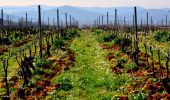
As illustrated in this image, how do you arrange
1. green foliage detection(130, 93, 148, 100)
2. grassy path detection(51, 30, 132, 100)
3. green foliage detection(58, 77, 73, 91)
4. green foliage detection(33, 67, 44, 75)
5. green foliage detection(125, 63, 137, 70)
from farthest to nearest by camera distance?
green foliage detection(33, 67, 44, 75) → green foliage detection(125, 63, 137, 70) → green foliage detection(58, 77, 73, 91) → grassy path detection(51, 30, 132, 100) → green foliage detection(130, 93, 148, 100)

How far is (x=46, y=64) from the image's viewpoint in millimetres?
31047

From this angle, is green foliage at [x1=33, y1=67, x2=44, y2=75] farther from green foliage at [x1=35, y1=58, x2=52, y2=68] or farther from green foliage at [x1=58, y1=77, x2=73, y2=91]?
green foliage at [x1=58, y1=77, x2=73, y2=91]

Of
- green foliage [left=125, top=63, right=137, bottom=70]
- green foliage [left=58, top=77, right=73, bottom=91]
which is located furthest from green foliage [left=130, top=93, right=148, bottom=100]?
green foliage [left=125, top=63, right=137, bottom=70]

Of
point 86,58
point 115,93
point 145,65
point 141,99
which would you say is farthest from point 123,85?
point 86,58

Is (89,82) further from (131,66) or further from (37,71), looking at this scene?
(37,71)

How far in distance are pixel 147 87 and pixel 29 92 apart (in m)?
6.51

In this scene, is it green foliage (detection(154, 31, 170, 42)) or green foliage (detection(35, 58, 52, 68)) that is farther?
green foliage (detection(154, 31, 170, 42))

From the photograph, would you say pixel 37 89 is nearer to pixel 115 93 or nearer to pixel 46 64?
pixel 115 93

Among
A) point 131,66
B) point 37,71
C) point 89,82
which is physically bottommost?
point 89,82

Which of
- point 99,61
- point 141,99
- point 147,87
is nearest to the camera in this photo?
point 141,99

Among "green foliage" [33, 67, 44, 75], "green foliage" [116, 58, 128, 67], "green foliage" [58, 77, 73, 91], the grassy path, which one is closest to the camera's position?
the grassy path

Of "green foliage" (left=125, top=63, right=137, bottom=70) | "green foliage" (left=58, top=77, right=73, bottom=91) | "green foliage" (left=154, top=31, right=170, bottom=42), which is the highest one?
"green foliage" (left=154, top=31, right=170, bottom=42)

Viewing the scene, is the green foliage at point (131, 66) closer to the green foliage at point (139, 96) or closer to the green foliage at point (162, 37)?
the green foliage at point (139, 96)

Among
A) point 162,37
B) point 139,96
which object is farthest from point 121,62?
point 162,37
